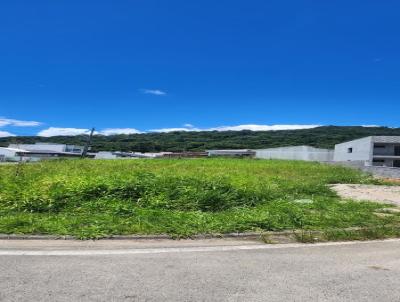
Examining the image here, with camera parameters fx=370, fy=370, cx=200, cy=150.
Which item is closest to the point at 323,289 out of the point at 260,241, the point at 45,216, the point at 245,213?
the point at 260,241

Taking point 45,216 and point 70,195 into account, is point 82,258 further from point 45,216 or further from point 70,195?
point 70,195

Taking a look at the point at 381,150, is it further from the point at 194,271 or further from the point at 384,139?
the point at 194,271

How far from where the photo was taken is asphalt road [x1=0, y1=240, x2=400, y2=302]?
3619 millimetres

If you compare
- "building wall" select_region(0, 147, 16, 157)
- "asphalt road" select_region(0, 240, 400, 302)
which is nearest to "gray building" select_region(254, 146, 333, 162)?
"building wall" select_region(0, 147, 16, 157)

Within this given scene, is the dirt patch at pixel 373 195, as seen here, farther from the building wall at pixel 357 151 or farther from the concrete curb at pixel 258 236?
the building wall at pixel 357 151

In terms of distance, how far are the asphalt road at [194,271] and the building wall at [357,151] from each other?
5038 cm

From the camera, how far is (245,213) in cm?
764

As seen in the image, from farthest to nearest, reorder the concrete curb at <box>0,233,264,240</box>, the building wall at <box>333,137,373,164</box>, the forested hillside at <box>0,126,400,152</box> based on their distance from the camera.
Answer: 1. the forested hillside at <box>0,126,400,152</box>
2. the building wall at <box>333,137,373,164</box>
3. the concrete curb at <box>0,233,264,240</box>

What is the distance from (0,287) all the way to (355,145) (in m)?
64.9

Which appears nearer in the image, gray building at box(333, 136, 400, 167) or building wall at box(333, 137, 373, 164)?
gray building at box(333, 136, 400, 167)

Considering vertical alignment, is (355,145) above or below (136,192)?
above

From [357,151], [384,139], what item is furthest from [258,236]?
[357,151]

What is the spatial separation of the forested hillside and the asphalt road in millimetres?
121186

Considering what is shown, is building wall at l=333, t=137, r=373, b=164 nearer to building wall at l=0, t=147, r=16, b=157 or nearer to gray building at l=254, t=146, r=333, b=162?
gray building at l=254, t=146, r=333, b=162
